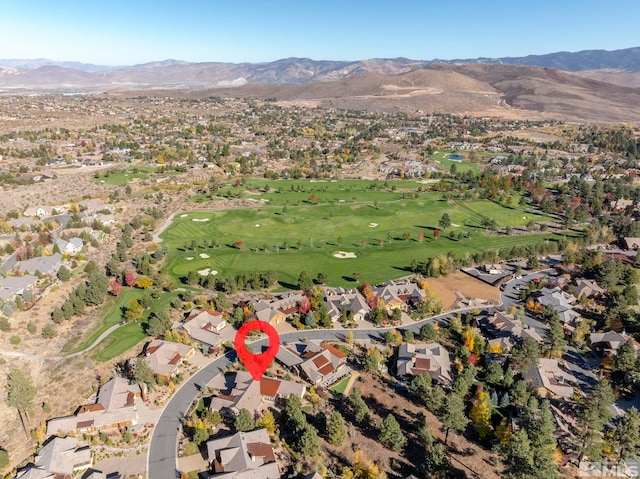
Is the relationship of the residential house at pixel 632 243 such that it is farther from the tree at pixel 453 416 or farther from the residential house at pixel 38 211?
the residential house at pixel 38 211

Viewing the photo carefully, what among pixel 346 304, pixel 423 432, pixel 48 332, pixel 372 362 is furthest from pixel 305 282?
pixel 48 332

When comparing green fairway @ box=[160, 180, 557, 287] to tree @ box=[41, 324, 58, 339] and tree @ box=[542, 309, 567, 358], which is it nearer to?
tree @ box=[41, 324, 58, 339]

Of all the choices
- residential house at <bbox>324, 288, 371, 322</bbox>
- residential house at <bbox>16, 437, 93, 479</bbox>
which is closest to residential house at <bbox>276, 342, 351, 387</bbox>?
residential house at <bbox>324, 288, 371, 322</bbox>

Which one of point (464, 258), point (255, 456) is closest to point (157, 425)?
point (255, 456)

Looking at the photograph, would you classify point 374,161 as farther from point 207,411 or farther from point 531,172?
point 207,411

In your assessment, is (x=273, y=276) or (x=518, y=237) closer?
(x=273, y=276)

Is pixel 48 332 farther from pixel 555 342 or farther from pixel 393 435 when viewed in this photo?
pixel 555 342

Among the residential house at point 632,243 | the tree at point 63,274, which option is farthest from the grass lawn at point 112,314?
the residential house at point 632,243
